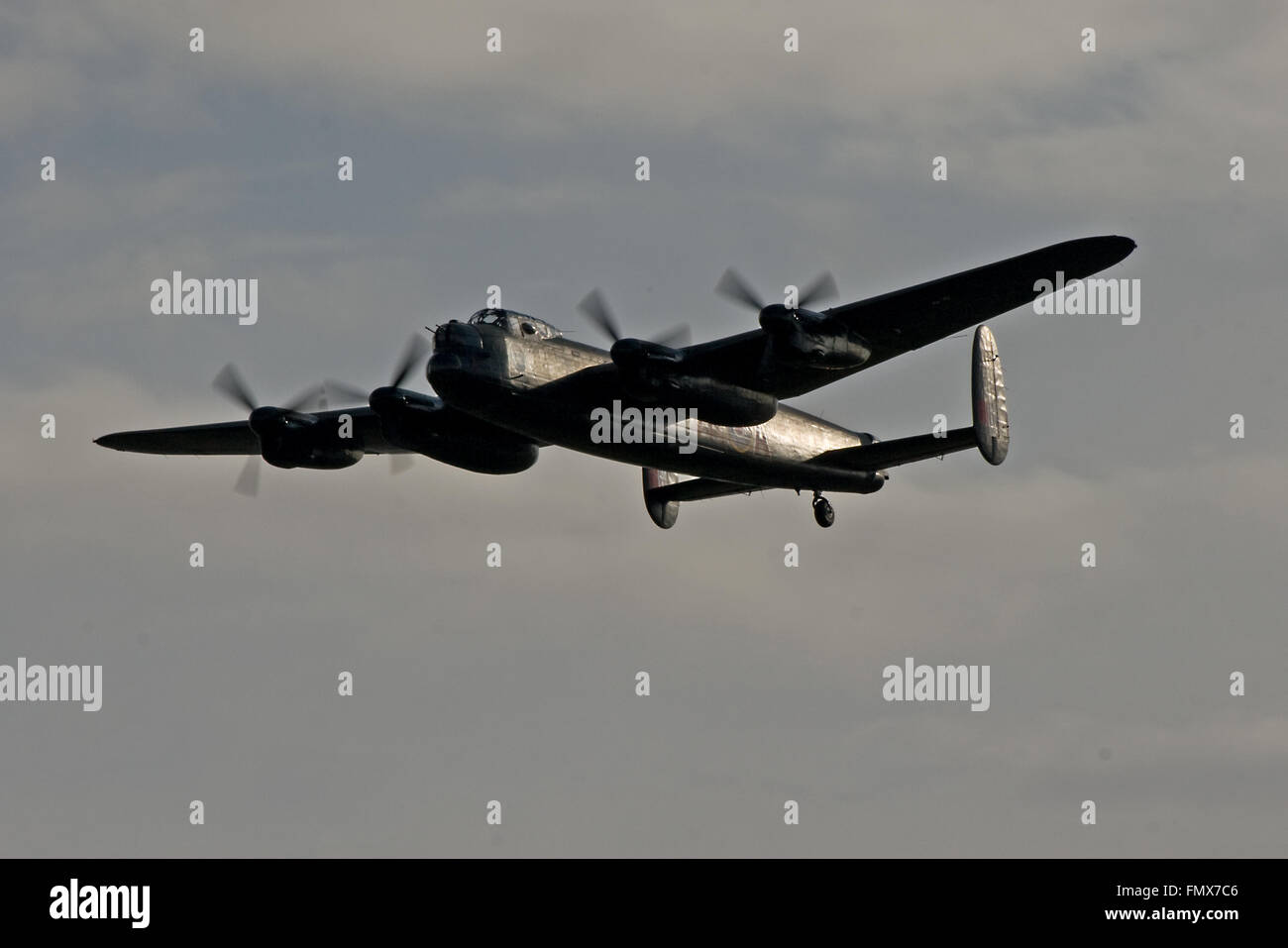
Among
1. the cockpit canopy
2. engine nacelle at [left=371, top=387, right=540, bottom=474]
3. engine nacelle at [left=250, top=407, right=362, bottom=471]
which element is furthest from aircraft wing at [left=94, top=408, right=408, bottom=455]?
the cockpit canopy

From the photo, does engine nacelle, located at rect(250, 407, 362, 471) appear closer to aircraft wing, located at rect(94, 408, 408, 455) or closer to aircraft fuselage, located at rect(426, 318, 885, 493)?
aircraft wing, located at rect(94, 408, 408, 455)

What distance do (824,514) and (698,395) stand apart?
646 centimetres

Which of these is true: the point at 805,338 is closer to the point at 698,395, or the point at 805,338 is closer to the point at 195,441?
the point at 698,395

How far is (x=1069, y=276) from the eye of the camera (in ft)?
117

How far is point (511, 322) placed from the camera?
36.4 metres

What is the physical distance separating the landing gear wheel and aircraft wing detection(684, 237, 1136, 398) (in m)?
4.62

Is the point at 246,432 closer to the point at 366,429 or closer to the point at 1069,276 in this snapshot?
the point at 366,429

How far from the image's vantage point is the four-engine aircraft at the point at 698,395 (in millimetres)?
35500

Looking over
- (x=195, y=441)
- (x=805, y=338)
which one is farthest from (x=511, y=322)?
(x=195, y=441)

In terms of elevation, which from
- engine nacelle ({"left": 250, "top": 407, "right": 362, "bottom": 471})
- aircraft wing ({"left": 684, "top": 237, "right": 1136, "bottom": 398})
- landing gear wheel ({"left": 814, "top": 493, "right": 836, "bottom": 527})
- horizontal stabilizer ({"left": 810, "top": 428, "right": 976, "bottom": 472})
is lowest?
landing gear wheel ({"left": 814, "top": 493, "right": 836, "bottom": 527})

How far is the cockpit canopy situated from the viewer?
36250 millimetres
